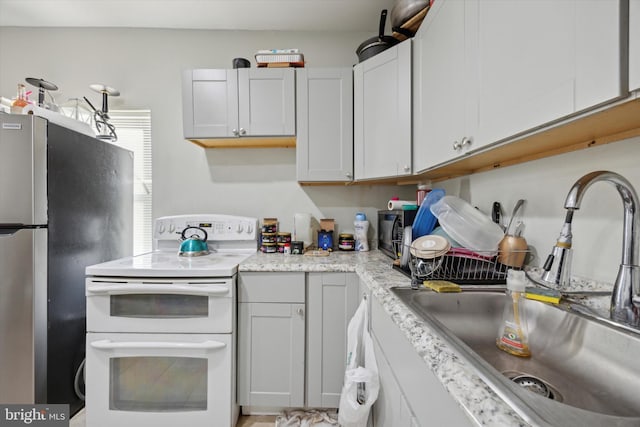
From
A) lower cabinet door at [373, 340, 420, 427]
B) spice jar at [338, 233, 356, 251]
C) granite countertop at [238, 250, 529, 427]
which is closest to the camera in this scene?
granite countertop at [238, 250, 529, 427]

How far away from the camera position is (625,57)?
0.52 meters

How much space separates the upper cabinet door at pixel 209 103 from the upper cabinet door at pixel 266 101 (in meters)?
0.06

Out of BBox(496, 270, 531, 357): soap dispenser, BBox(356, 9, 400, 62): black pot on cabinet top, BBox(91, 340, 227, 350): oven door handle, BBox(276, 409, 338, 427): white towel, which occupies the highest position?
BBox(356, 9, 400, 62): black pot on cabinet top

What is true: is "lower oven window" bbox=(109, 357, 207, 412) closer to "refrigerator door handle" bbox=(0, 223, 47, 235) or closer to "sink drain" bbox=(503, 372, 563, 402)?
"refrigerator door handle" bbox=(0, 223, 47, 235)

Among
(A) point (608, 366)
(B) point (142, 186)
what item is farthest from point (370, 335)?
(B) point (142, 186)

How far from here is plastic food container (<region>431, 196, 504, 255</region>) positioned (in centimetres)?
120

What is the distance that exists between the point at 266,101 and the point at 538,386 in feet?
6.23

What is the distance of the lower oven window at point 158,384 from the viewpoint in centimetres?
143

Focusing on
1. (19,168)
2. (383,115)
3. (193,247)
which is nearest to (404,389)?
(383,115)

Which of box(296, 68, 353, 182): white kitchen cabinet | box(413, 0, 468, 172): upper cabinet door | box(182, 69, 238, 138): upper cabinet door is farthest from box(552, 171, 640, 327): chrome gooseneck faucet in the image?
box(182, 69, 238, 138): upper cabinet door

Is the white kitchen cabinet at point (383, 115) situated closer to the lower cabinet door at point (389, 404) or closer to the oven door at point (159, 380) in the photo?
the lower cabinet door at point (389, 404)

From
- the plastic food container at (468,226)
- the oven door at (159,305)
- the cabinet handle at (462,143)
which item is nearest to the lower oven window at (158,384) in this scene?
the oven door at (159,305)

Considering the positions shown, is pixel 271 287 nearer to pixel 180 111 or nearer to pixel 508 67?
pixel 508 67

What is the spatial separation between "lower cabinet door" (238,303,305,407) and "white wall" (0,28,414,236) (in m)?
0.82
